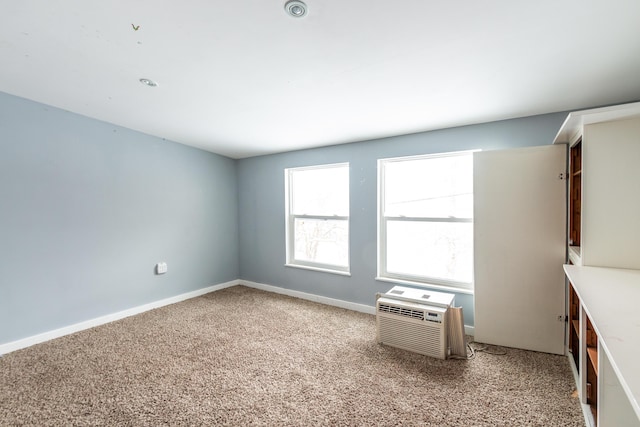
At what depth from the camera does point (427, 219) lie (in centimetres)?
315

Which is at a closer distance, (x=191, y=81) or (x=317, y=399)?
(x=317, y=399)

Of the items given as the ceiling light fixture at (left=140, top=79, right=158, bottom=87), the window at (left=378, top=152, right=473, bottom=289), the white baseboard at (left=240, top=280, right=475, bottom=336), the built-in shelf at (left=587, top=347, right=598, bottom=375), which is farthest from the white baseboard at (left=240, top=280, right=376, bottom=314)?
the ceiling light fixture at (left=140, top=79, right=158, bottom=87)

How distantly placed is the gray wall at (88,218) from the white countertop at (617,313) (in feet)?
12.8

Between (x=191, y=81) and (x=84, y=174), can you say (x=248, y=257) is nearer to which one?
(x=84, y=174)

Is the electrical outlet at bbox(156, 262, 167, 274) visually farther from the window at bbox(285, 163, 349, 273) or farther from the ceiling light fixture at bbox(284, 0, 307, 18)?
the ceiling light fixture at bbox(284, 0, 307, 18)

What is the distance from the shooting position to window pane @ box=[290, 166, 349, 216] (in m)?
3.79

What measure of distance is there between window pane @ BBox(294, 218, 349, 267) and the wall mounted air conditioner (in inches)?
46.1

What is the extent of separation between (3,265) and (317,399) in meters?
2.91

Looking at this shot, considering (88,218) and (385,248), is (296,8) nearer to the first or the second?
(385,248)

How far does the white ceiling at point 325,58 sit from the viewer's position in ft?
4.43

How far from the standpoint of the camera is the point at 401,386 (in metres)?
1.98

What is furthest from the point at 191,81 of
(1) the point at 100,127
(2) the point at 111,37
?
(1) the point at 100,127

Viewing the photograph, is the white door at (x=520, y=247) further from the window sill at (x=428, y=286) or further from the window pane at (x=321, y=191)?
the window pane at (x=321, y=191)

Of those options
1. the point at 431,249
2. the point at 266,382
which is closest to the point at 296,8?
the point at 266,382
